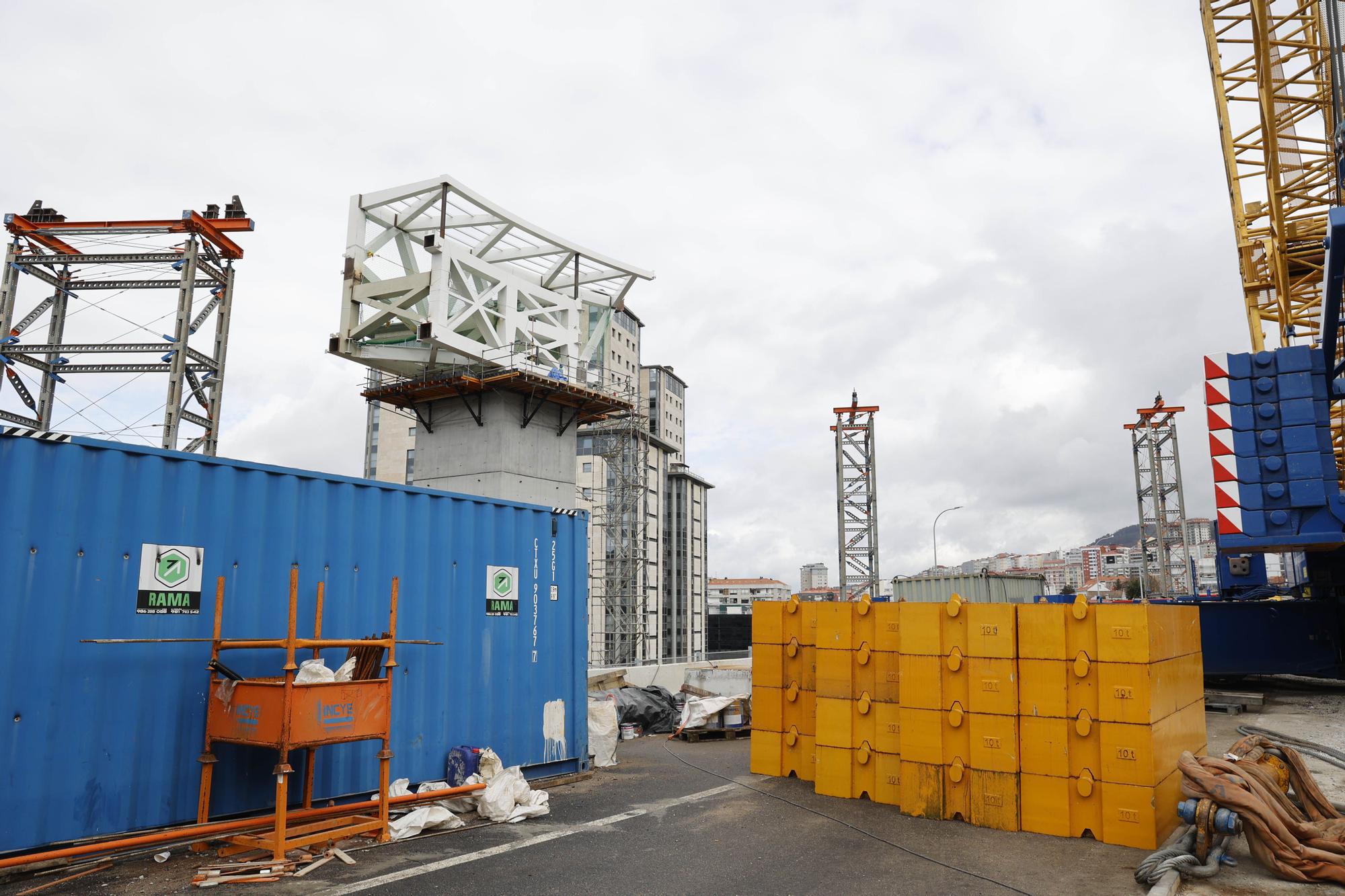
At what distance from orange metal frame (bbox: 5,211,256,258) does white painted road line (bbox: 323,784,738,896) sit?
26.3 m

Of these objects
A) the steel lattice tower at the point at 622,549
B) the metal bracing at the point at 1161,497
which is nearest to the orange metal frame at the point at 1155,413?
the metal bracing at the point at 1161,497

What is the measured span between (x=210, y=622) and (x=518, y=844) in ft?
11.2

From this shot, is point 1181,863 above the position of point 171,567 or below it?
below

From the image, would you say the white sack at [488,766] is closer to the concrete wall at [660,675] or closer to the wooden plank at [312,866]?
the wooden plank at [312,866]

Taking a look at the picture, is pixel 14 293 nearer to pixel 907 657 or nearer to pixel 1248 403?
pixel 907 657

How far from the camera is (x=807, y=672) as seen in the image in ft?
34.3

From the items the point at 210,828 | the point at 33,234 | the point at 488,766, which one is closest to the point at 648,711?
the point at 488,766

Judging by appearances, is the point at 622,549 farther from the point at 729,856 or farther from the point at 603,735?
the point at 729,856

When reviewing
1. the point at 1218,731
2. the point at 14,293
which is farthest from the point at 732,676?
the point at 14,293

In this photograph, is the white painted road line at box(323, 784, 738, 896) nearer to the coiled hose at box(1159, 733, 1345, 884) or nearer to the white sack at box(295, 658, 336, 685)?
the white sack at box(295, 658, 336, 685)

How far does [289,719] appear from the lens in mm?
6836

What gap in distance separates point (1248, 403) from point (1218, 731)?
17.2 ft

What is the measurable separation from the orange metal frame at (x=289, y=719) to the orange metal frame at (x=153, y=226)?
24586 millimetres

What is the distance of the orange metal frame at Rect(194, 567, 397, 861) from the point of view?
6.86 meters
